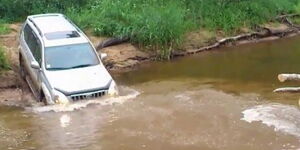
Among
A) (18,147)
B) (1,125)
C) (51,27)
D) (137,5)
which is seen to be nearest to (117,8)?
(137,5)

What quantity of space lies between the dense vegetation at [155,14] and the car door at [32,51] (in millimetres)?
4207

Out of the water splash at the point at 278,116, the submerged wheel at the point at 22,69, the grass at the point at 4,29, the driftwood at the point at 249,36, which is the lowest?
the driftwood at the point at 249,36

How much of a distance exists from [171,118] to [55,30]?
4297 millimetres

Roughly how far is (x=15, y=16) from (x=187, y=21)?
6.37 m

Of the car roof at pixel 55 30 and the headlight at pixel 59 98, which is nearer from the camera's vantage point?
the headlight at pixel 59 98

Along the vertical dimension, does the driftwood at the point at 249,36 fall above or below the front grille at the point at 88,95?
below

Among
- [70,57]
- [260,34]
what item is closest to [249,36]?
[260,34]

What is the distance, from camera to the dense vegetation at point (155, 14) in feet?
61.1

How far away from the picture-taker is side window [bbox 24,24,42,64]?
13.8 meters

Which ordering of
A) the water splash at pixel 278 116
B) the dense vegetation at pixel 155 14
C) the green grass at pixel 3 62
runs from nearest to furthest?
the water splash at pixel 278 116
the green grass at pixel 3 62
the dense vegetation at pixel 155 14

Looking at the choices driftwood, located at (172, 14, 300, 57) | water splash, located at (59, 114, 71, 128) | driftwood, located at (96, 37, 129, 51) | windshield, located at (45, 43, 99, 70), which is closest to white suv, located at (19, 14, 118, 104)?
windshield, located at (45, 43, 99, 70)

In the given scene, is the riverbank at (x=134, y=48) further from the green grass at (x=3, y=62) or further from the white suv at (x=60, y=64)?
the white suv at (x=60, y=64)

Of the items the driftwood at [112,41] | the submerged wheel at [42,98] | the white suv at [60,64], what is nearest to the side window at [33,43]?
the white suv at [60,64]

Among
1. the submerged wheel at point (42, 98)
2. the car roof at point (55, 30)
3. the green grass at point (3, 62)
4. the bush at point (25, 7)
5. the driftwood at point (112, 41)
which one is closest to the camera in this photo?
the submerged wheel at point (42, 98)
